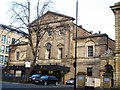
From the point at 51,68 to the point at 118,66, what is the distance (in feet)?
54.8

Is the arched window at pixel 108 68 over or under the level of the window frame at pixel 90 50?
under

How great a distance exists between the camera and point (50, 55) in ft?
185

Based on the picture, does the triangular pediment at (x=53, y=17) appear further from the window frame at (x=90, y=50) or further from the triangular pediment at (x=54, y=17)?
the window frame at (x=90, y=50)

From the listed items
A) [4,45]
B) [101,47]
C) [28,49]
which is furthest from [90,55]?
[4,45]

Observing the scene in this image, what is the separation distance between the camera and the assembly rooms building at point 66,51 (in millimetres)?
48906

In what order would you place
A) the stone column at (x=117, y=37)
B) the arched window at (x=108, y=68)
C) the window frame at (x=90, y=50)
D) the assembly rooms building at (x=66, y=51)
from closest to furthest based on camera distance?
the stone column at (x=117, y=37) < the arched window at (x=108, y=68) < the assembly rooms building at (x=66, y=51) < the window frame at (x=90, y=50)

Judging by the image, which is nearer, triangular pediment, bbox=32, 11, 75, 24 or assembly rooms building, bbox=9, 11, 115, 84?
assembly rooms building, bbox=9, 11, 115, 84

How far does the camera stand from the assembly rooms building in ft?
160

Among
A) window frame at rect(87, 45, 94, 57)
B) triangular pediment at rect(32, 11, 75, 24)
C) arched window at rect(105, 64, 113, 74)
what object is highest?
triangular pediment at rect(32, 11, 75, 24)

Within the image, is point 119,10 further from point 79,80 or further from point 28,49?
point 28,49

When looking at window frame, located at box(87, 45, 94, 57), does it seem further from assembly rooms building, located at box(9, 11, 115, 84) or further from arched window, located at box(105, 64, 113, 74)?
arched window, located at box(105, 64, 113, 74)

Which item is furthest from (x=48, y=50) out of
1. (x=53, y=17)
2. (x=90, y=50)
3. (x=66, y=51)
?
(x=90, y=50)

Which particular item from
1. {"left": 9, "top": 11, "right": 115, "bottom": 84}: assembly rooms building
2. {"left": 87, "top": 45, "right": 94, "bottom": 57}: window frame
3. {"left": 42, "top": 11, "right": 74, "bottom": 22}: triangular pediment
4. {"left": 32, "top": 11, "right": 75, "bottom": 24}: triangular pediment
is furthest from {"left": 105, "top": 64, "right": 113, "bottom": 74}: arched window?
{"left": 42, "top": 11, "right": 74, "bottom": 22}: triangular pediment

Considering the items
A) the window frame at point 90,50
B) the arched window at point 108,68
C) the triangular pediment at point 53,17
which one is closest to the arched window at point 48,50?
the triangular pediment at point 53,17
